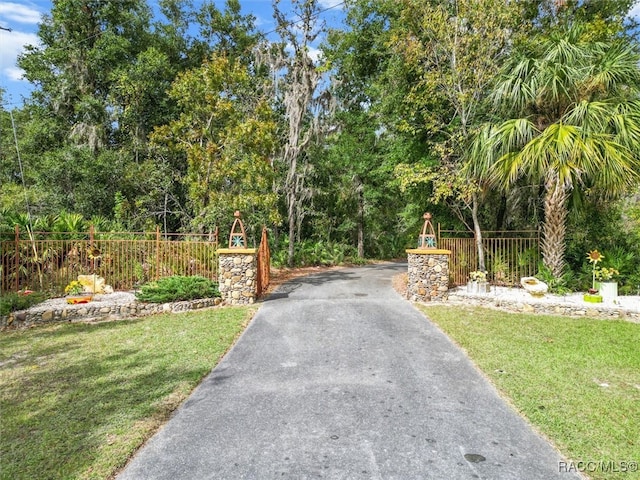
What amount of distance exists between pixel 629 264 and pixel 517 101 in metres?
4.96

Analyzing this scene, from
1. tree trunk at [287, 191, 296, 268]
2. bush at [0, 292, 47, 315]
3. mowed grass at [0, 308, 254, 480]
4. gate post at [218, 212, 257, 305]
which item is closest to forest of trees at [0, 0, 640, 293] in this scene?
tree trunk at [287, 191, 296, 268]

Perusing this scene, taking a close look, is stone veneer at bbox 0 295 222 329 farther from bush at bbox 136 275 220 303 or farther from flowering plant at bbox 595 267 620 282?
flowering plant at bbox 595 267 620 282

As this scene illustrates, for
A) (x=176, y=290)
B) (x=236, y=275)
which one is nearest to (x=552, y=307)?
(x=236, y=275)

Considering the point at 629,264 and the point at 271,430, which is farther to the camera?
the point at 629,264

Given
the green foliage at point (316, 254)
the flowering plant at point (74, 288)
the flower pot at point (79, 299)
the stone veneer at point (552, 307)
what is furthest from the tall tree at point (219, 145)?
the stone veneer at point (552, 307)

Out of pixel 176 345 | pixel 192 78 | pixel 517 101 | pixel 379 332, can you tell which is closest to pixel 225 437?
pixel 176 345

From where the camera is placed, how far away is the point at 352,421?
3480 mm

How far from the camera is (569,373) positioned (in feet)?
15.3

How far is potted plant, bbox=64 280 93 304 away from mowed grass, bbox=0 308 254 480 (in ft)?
2.85

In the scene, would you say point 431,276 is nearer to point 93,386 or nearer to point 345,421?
point 345,421

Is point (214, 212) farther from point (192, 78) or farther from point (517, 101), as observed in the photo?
point (517, 101)

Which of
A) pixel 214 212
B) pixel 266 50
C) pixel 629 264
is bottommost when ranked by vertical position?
pixel 629 264

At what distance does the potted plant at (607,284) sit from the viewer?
8414 mm

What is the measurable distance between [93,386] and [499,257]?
10.2 metres
